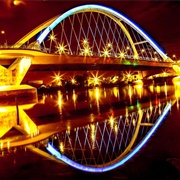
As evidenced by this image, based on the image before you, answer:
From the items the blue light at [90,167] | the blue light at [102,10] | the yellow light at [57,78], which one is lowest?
the blue light at [90,167]

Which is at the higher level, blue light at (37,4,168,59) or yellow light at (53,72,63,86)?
blue light at (37,4,168,59)

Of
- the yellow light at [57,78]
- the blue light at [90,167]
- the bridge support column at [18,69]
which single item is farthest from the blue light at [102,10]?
Result: the blue light at [90,167]

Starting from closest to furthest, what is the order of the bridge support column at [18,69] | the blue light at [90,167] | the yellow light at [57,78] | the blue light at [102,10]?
the blue light at [90,167], the bridge support column at [18,69], the blue light at [102,10], the yellow light at [57,78]

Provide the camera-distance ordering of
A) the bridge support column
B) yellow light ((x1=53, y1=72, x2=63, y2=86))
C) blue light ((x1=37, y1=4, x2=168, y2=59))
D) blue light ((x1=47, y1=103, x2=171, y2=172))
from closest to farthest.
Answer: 1. blue light ((x1=47, y1=103, x2=171, y2=172))
2. the bridge support column
3. blue light ((x1=37, y1=4, x2=168, y2=59))
4. yellow light ((x1=53, y1=72, x2=63, y2=86))

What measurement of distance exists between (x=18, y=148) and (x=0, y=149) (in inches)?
20.4

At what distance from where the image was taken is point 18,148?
7.82 meters

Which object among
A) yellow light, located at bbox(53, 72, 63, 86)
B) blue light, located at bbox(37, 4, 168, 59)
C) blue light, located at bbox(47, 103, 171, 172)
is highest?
blue light, located at bbox(37, 4, 168, 59)

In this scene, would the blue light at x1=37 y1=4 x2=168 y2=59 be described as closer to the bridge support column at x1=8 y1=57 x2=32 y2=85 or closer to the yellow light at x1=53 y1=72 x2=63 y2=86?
the bridge support column at x1=8 y1=57 x2=32 y2=85

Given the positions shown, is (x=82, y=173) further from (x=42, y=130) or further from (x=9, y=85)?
(x=9, y=85)

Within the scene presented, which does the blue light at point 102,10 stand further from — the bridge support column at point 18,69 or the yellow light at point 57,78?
the yellow light at point 57,78

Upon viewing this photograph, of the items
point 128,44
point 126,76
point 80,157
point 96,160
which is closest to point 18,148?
point 80,157

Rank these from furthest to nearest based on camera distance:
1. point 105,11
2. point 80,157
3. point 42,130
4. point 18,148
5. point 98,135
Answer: point 105,11 → point 42,130 → point 98,135 → point 18,148 → point 80,157

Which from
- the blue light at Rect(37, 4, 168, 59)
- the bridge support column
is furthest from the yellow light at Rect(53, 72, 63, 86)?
the bridge support column

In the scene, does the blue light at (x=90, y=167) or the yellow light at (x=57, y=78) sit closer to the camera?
the blue light at (x=90, y=167)
